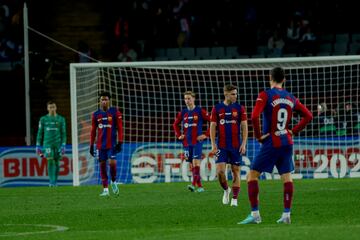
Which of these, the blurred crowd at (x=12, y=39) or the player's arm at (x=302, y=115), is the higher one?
the blurred crowd at (x=12, y=39)

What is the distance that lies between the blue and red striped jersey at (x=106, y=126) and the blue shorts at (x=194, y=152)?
1.82 metres

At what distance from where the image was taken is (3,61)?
3281 cm

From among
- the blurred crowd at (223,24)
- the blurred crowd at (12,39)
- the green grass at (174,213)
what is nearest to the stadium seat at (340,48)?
the blurred crowd at (223,24)

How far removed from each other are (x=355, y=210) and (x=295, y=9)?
19.2 meters

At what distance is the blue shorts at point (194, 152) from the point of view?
22141mm

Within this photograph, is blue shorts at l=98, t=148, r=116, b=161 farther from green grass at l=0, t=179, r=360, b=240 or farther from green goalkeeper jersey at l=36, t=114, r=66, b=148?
green goalkeeper jersey at l=36, t=114, r=66, b=148

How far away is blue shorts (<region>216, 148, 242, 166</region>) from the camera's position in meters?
18.0

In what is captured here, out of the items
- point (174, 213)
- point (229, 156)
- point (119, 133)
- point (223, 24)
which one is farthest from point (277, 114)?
point (223, 24)

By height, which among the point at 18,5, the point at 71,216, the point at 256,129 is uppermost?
the point at 18,5

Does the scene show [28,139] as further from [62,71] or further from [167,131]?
[62,71]

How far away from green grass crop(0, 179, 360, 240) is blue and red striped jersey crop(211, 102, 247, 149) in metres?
1.02

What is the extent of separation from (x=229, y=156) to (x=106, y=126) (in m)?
3.79

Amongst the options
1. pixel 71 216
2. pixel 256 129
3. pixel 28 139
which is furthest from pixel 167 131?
pixel 256 129

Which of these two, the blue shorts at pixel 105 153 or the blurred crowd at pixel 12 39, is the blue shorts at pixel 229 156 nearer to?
the blue shorts at pixel 105 153
